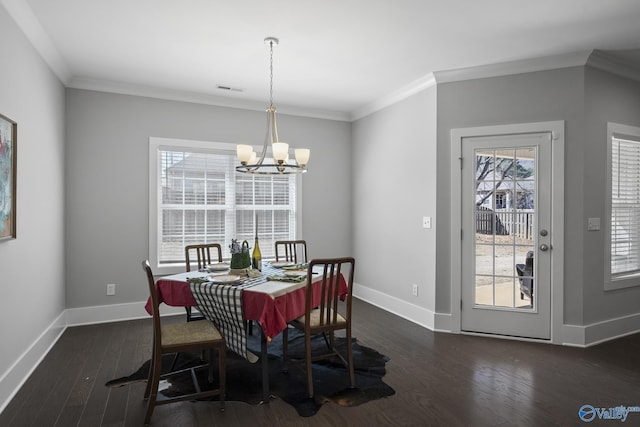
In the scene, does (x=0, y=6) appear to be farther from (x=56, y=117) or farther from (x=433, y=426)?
(x=433, y=426)

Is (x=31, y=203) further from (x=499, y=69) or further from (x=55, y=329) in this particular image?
(x=499, y=69)

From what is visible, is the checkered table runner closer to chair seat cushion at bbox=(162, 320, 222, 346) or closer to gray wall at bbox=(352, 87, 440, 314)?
chair seat cushion at bbox=(162, 320, 222, 346)

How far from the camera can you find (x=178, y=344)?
7.74ft

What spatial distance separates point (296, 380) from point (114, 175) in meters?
3.10

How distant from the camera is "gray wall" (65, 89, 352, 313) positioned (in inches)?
164

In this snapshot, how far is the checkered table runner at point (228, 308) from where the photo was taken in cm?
257

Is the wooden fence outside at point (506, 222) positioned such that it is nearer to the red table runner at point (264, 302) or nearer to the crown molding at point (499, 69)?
the crown molding at point (499, 69)

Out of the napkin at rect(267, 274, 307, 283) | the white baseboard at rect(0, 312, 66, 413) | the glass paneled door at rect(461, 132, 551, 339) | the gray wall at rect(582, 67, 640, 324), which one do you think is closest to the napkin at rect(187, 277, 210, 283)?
the napkin at rect(267, 274, 307, 283)

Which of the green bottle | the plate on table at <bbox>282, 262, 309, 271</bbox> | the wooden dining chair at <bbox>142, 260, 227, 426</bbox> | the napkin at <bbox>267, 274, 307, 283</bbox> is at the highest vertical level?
the green bottle

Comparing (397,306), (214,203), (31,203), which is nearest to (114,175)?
(214,203)

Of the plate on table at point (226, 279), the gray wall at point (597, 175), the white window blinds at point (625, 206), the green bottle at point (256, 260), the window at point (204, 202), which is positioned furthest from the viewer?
the window at point (204, 202)

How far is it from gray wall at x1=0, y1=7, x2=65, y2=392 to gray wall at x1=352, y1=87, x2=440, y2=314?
11.9 ft

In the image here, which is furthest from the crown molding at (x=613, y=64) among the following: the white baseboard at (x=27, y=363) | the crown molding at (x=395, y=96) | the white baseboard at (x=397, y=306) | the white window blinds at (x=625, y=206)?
the white baseboard at (x=27, y=363)

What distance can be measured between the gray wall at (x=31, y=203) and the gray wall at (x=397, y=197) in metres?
3.62
